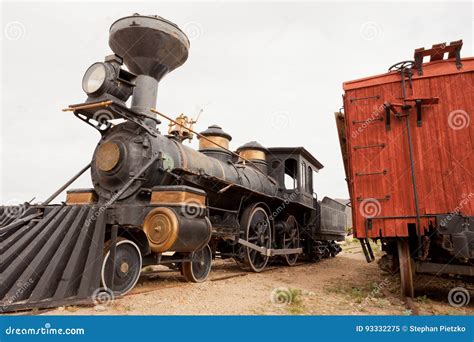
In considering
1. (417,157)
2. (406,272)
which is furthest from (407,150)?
(406,272)

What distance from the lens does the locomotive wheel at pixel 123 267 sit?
13.7ft

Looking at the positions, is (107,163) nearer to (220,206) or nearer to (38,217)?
(38,217)

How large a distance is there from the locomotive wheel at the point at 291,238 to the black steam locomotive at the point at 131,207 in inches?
59.3

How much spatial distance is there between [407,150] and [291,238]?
16.3 feet

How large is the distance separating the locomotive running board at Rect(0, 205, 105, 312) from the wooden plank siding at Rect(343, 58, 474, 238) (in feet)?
11.9

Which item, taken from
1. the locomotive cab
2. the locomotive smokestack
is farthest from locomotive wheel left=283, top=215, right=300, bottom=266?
the locomotive smokestack

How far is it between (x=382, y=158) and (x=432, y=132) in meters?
0.73

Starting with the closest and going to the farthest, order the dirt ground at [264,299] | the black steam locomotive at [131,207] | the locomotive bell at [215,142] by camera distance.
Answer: the dirt ground at [264,299]
the black steam locomotive at [131,207]
the locomotive bell at [215,142]

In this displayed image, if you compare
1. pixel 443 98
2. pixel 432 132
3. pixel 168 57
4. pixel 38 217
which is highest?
pixel 168 57

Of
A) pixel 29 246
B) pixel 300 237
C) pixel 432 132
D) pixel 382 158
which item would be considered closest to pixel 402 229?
pixel 382 158

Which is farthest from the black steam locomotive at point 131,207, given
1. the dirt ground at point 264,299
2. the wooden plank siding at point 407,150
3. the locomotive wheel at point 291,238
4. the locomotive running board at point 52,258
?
the wooden plank siding at point 407,150

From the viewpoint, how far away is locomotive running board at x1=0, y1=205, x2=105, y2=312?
348 centimetres

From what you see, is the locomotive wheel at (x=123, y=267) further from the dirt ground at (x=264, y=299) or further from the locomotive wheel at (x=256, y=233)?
the locomotive wheel at (x=256, y=233)

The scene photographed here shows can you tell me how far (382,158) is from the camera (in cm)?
513
